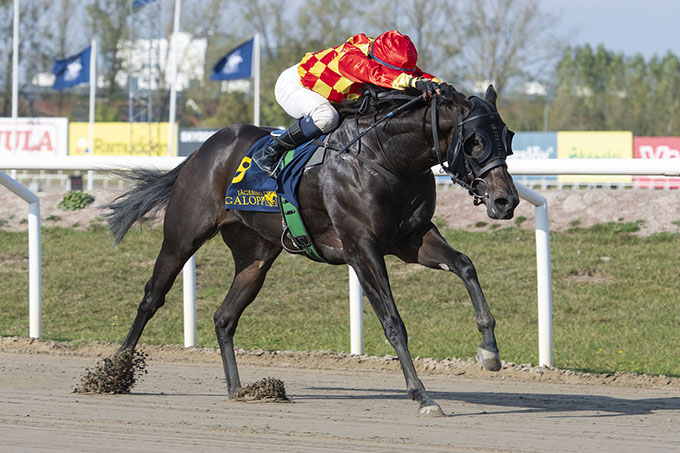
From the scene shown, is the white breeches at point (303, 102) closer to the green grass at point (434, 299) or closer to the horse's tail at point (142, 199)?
the horse's tail at point (142, 199)

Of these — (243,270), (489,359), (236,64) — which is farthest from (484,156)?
(236,64)

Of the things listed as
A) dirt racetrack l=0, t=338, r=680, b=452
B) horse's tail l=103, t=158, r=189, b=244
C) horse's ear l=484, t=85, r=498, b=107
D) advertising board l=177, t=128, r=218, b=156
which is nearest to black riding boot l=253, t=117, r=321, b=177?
horse's tail l=103, t=158, r=189, b=244

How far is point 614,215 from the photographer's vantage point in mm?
10000

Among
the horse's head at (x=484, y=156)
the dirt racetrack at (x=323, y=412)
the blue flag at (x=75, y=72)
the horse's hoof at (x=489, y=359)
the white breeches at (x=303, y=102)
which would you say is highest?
the blue flag at (x=75, y=72)

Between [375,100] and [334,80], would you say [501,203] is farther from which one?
[334,80]

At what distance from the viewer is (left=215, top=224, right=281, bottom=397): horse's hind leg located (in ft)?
18.2

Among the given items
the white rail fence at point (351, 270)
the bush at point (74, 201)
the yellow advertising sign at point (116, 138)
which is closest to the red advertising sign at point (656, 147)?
the yellow advertising sign at point (116, 138)

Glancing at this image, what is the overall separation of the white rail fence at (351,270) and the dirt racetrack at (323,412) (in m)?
0.33

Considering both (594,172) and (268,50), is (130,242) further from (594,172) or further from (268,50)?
(268,50)

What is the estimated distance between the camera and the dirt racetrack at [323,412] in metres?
3.75

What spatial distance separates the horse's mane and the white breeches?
0.10m

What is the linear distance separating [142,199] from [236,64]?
19.2m

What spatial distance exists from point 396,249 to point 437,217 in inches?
234

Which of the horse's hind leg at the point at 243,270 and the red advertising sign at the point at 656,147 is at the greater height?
the red advertising sign at the point at 656,147
